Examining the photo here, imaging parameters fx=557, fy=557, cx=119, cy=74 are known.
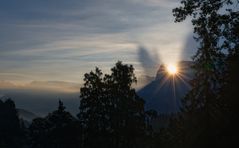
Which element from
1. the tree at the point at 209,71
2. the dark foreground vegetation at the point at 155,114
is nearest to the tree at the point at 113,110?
the dark foreground vegetation at the point at 155,114

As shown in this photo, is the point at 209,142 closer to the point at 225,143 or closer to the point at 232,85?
the point at 225,143

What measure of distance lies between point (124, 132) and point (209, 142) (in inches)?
1173

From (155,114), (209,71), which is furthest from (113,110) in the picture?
(209,71)

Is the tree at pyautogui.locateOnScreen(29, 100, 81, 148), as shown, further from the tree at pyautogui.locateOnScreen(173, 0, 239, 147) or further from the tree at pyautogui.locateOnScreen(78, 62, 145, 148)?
the tree at pyautogui.locateOnScreen(173, 0, 239, 147)

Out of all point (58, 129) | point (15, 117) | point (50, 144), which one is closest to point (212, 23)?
point (58, 129)

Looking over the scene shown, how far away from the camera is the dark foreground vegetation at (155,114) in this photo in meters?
25.8

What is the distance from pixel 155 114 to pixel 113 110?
661 cm

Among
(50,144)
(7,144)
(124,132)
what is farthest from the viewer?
(7,144)

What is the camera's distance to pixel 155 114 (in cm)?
6731

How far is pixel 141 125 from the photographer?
6488 centimetres

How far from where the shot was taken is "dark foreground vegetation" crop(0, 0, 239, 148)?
84.6 ft

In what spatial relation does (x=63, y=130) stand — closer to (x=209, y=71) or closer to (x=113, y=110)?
(x=113, y=110)

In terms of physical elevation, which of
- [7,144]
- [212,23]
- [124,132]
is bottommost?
[7,144]

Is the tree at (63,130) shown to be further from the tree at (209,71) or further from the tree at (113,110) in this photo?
the tree at (209,71)
